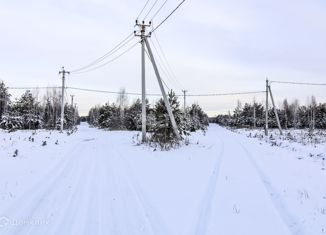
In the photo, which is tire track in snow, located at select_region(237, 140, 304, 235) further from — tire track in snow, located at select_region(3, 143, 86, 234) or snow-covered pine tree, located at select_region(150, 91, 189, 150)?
snow-covered pine tree, located at select_region(150, 91, 189, 150)

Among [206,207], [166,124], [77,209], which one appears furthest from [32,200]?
[166,124]

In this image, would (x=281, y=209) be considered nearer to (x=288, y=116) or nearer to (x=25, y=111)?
(x=25, y=111)

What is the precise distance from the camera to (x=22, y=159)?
12.2 metres

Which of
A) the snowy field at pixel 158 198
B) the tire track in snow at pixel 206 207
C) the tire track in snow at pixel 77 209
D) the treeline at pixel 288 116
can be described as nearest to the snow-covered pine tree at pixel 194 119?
the treeline at pixel 288 116

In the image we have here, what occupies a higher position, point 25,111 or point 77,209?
point 25,111

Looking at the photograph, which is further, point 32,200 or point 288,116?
point 288,116

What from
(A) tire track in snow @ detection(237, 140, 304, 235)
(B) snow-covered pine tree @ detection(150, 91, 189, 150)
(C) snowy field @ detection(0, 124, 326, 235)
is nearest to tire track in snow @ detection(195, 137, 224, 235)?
(C) snowy field @ detection(0, 124, 326, 235)

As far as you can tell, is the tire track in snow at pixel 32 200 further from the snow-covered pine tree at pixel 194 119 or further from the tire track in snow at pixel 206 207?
the snow-covered pine tree at pixel 194 119

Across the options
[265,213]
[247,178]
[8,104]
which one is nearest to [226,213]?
[265,213]

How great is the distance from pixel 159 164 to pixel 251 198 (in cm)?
557

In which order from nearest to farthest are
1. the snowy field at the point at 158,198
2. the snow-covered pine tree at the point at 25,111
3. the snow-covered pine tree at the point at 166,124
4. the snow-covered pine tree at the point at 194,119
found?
the snowy field at the point at 158,198, the snow-covered pine tree at the point at 166,124, the snow-covered pine tree at the point at 194,119, the snow-covered pine tree at the point at 25,111

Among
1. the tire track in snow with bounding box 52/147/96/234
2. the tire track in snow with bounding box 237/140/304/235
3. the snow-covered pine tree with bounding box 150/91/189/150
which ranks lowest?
the tire track in snow with bounding box 237/140/304/235

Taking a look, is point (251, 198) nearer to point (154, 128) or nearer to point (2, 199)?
point (2, 199)

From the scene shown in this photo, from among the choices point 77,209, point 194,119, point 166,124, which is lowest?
point 77,209
